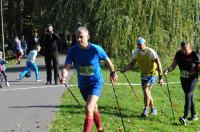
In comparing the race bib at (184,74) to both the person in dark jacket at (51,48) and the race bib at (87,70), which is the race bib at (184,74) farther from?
the person in dark jacket at (51,48)

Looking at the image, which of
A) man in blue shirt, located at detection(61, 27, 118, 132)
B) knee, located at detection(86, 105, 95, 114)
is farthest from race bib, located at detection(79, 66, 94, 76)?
knee, located at detection(86, 105, 95, 114)

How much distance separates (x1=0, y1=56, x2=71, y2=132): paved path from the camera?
10.0 metres

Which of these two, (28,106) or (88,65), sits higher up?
(88,65)

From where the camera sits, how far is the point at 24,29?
1810 inches

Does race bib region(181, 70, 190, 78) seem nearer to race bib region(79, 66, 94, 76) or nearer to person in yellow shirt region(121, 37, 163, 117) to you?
person in yellow shirt region(121, 37, 163, 117)

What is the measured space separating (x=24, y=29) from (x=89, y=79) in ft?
125

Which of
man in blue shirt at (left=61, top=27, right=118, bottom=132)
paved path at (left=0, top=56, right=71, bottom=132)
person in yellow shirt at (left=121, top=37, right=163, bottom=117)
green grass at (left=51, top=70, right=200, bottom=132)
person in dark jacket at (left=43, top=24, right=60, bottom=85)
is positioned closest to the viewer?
man in blue shirt at (left=61, top=27, right=118, bottom=132)

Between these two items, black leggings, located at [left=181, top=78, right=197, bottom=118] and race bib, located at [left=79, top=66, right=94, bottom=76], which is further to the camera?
black leggings, located at [left=181, top=78, right=197, bottom=118]

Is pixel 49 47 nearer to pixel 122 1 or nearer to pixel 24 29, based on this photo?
pixel 122 1

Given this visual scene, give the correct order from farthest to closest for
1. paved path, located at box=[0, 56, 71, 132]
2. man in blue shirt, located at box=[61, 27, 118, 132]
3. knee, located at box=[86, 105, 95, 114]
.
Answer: paved path, located at box=[0, 56, 71, 132], man in blue shirt, located at box=[61, 27, 118, 132], knee, located at box=[86, 105, 95, 114]

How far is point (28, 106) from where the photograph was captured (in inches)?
496

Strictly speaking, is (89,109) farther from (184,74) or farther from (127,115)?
(127,115)

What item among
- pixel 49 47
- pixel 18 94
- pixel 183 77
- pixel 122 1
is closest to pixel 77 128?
pixel 183 77

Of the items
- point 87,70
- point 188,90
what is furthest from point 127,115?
point 87,70
